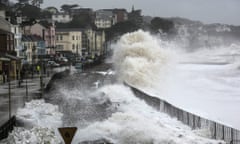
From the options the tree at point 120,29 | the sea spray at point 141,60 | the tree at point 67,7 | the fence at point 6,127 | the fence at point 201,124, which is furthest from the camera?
the tree at point 67,7

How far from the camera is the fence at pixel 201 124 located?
16792mm

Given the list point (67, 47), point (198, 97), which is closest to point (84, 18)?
point (67, 47)

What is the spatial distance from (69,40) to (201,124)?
10276 centimetres

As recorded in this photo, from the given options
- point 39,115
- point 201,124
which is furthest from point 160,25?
point 201,124

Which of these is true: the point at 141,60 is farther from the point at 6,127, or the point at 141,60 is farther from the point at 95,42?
the point at 95,42

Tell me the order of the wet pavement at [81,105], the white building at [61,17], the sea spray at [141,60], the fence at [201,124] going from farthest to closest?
the white building at [61,17] < the sea spray at [141,60] < the wet pavement at [81,105] < the fence at [201,124]

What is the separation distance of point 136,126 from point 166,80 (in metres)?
28.6

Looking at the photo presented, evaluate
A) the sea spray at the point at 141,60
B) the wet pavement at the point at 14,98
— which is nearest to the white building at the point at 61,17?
the sea spray at the point at 141,60

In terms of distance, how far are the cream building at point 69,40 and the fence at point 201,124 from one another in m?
95.0

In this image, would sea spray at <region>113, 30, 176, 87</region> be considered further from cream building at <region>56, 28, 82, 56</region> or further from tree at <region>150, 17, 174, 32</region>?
tree at <region>150, 17, 174, 32</region>

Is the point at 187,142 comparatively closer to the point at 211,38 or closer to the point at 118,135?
the point at 118,135

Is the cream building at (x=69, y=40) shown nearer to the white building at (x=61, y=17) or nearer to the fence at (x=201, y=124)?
the white building at (x=61, y=17)

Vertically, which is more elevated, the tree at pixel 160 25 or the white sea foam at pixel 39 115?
the tree at pixel 160 25

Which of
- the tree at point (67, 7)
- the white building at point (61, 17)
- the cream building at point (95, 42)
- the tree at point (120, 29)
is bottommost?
the cream building at point (95, 42)
